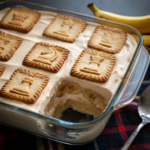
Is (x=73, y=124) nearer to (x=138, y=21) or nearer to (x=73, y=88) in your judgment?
(x=73, y=88)

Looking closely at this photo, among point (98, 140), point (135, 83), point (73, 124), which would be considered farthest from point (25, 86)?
point (135, 83)

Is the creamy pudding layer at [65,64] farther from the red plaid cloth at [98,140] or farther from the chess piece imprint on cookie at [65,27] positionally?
the red plaid cloth at [98,140]

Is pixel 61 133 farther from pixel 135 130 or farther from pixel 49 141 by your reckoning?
pixel 135 130

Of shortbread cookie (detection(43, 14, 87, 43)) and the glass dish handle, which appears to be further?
shortbread cookie (detection(43, 14, 87, 43))

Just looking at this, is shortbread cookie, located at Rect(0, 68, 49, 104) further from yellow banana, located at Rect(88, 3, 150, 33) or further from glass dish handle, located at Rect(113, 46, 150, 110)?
yellow banana, located at Rect(88, 3, 150, 33)

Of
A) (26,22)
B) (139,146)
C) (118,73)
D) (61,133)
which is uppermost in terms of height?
(26,22)

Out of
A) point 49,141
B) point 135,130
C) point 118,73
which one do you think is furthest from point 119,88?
point 49,141

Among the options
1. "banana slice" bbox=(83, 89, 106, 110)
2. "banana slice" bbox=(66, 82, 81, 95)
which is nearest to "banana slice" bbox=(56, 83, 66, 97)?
"banana slice" bbox=(66, 82, 81, 95)
